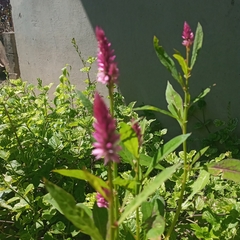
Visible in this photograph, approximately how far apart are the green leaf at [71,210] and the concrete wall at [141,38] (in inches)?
78.7

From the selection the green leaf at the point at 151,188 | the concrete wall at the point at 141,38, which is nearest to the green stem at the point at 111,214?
the green leaf at the point at 151,188

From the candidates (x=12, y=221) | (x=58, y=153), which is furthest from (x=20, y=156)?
(x=12, y=221)

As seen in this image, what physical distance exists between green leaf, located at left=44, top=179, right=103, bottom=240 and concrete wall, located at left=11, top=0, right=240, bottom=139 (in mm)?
1999

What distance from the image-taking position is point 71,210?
843 mm

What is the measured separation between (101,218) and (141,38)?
2319 mm

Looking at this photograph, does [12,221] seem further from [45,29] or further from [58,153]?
[45,29]

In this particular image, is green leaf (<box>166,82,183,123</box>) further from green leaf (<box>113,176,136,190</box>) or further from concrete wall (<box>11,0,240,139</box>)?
concrete wall (<box>11,0,240,139</box>)

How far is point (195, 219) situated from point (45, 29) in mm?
3382

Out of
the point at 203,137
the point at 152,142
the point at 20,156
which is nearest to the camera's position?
the point at 20,156

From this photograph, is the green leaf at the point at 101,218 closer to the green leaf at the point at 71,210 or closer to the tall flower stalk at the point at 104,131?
the green leaf at the point at 71,210

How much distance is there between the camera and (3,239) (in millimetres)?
1620

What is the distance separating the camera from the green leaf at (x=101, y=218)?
1.00 metres

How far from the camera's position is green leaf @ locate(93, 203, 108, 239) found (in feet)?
3.29

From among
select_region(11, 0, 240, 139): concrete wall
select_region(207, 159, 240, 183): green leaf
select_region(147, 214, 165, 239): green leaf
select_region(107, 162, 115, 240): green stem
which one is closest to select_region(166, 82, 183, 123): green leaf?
select_region(207, 159, 240, 183): green leaf
